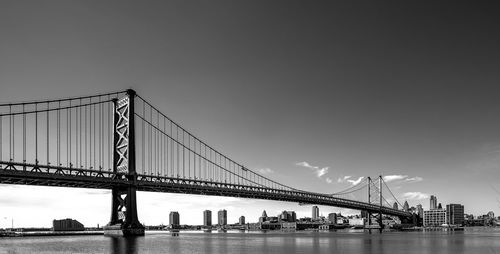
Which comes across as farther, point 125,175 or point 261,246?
point 125,175

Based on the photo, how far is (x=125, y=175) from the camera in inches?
3169

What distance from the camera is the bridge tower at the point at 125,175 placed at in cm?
7919

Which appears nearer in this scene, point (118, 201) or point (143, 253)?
point (143, 253)

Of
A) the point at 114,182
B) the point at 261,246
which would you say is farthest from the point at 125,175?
the point at 261,246

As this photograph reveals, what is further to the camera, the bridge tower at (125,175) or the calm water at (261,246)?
the bridge tower at (125,175)

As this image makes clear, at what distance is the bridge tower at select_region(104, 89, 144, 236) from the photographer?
7919 cm

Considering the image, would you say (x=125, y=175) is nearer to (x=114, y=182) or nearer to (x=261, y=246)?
(x=114, y=182)

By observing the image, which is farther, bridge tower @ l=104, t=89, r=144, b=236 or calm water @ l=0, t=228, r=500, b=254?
bridge tower @ l=104, t=89, r=144, b=236

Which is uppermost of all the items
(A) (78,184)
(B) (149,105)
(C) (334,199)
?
(B) (149,105)

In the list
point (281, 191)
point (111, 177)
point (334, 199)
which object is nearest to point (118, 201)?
point (111, 177)

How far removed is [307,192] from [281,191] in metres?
15.7

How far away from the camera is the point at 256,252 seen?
169 ft

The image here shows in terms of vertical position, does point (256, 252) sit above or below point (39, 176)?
below

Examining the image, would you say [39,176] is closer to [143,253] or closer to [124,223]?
[124,223]
